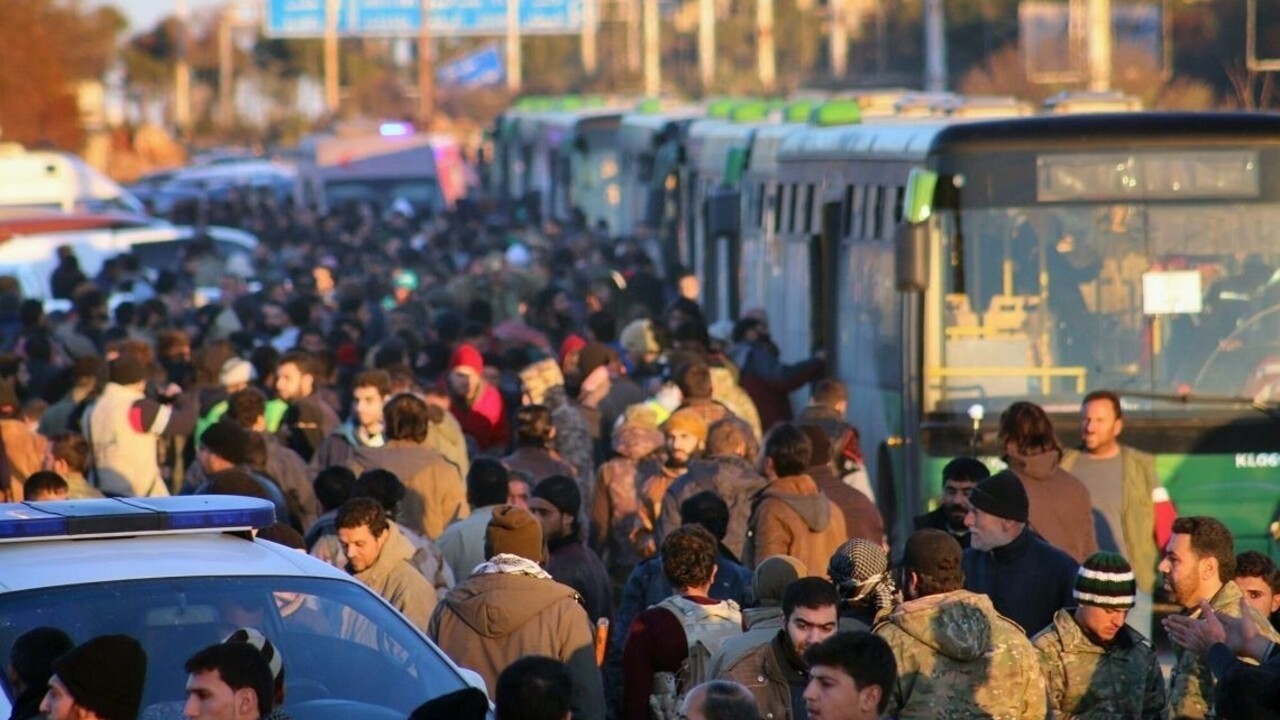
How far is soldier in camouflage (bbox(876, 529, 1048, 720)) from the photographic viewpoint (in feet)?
21.8

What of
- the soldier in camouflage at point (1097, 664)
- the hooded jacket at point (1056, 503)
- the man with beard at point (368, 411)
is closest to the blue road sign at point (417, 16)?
the man with beard at point (368, 411)

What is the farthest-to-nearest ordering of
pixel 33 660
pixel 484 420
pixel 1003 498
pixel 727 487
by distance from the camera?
pixel 484 420 < pixel 727 487 < pixel 1003 498 < pixel 33 660

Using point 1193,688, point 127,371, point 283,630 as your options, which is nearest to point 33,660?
point 283,630

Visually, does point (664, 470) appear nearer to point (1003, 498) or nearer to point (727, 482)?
point (727, 482)

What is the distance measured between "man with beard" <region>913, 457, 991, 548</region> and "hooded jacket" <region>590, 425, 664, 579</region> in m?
2.07

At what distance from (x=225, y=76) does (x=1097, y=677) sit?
10203 centimetres

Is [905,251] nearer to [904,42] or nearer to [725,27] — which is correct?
[904,42]

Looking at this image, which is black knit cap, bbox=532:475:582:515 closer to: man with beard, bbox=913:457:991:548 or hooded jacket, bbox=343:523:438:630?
hooded jacket, bbox=343:523:438:630

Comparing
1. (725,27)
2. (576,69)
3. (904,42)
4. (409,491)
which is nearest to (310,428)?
(409,491)

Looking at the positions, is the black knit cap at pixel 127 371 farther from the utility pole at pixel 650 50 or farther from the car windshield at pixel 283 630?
the utility pole at pixel 650 50

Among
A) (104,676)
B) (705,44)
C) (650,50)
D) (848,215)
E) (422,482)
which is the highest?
(705,44)

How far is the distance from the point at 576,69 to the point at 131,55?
1977cm

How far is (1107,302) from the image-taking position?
41.8ft

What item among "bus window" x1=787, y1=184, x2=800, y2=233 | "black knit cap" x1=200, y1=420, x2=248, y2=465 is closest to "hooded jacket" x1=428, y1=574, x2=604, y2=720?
"black knit cap" x1=200, y1=420, x2=248, y2=465
